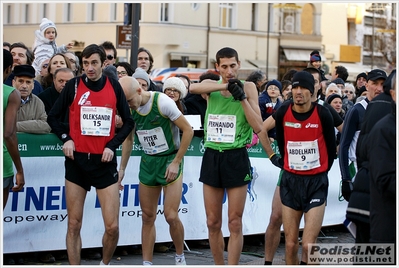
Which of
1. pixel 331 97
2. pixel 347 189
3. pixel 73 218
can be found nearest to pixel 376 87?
pixel 347 189

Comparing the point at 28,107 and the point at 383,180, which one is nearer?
the point at 383,180

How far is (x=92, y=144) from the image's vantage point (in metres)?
8.11

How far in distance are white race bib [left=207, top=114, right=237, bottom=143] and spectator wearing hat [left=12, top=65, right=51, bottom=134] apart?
193 centimetres

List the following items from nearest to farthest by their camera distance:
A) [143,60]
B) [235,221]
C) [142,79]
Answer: [235,221] → [142,79] → [143,60]

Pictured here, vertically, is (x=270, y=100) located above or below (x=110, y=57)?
below

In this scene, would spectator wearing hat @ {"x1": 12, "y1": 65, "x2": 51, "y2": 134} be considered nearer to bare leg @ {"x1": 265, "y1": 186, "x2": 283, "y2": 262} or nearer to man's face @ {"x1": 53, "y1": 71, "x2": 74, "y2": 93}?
man's face @ {"x1": 53, "y1": 71, "x2": 74, "y2": 93}

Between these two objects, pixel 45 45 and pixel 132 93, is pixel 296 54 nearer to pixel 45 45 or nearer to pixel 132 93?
pixel 45 45

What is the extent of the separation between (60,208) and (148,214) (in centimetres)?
120

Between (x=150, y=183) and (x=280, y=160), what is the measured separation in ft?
4.48

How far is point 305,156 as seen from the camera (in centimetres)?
803

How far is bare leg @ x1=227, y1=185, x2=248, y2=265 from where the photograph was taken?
8336 mm

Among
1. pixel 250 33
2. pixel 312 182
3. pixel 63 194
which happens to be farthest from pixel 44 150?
pixel 250 33

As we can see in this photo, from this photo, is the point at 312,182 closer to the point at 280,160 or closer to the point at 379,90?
the point at 280,160

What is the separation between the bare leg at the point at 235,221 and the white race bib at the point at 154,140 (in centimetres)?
87
